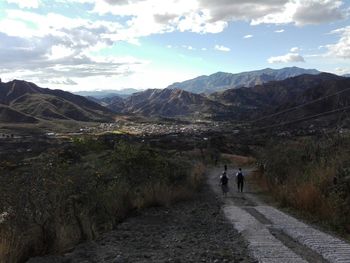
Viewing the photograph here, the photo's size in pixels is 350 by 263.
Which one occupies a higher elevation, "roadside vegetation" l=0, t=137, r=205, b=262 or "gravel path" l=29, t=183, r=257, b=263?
"roadside vegetation" l=0, t=137, r=205, b=262

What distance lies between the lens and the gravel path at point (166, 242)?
30.0 feet

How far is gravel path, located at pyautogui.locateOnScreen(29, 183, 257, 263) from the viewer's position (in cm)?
914

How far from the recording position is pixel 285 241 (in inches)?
432

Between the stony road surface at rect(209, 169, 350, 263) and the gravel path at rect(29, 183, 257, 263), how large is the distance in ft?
1.02

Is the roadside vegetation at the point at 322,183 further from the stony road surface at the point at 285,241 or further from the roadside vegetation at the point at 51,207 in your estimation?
the roadside vegetation at the point at 51,207

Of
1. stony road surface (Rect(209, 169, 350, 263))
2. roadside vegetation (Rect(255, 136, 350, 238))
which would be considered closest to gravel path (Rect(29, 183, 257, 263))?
stony road surface (Rect(209, 169, 350, 263))

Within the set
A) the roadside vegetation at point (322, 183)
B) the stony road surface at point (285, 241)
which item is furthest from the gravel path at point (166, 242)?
the roadside vegetation at point (322, 183)

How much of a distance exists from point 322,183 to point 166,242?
6.19 metres

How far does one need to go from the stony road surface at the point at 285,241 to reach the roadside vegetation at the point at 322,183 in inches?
28.8

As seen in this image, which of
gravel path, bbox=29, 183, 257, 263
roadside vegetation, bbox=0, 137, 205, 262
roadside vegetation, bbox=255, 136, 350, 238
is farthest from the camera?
roadside vegetation, bbox=255, 136, 350, 238

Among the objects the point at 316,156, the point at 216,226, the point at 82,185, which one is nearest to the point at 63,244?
the point at 82,185

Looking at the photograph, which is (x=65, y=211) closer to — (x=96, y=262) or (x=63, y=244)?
(x=63, y=244)

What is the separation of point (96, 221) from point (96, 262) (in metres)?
4.55

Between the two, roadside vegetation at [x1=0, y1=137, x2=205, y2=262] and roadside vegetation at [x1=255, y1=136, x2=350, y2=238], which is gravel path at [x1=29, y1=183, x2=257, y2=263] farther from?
roadside vegetation at [x1=255, y1=136, x2=350, y2=238]
